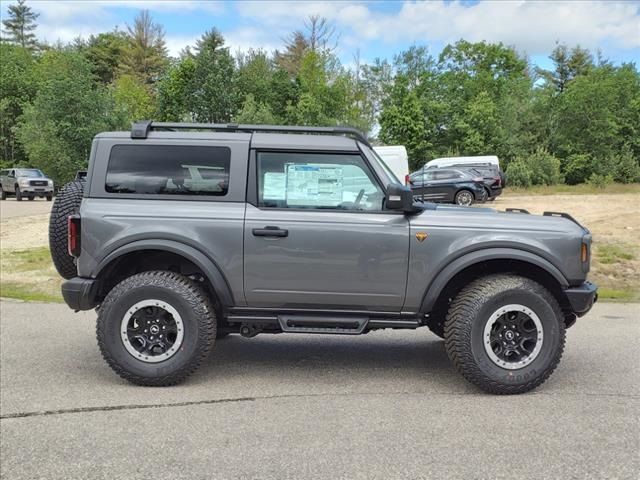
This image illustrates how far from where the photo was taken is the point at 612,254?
11.1 m

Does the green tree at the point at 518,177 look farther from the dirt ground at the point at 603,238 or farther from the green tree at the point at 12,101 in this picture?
the green tree at the point at 12,101

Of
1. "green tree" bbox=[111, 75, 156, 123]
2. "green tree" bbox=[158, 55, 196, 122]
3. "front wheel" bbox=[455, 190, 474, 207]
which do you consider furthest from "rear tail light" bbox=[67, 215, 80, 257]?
"green tree" bbox=[158, 55, 196, 122]

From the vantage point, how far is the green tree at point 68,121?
3856 cm

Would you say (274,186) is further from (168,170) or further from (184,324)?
(184,324)

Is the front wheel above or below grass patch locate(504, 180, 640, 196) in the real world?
below

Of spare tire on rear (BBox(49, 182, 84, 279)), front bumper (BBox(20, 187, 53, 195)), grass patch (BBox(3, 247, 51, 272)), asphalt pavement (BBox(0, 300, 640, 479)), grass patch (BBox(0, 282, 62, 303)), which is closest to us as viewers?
asphalt pavement (BBox(0, 300, 640, 479))

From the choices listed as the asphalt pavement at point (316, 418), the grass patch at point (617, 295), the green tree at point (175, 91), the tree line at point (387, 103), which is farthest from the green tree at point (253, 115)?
the asphalt pavement at point (316, 418)

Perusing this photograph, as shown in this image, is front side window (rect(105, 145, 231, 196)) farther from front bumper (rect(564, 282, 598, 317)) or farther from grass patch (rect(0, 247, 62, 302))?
Answer: grass patch (rect(0, 247, 62, 302))

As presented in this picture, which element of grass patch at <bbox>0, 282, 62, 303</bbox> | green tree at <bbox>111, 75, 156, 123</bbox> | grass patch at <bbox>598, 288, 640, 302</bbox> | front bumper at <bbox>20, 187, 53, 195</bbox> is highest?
green tree at <bbox>111, 75, 156, 123</bbox>

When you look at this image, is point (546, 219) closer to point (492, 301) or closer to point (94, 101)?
point (492, 301)

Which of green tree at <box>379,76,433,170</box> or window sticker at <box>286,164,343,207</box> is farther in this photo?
green tree at <box>379,76,433,170</box>

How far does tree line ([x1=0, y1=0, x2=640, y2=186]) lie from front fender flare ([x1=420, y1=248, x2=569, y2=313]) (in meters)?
36.8

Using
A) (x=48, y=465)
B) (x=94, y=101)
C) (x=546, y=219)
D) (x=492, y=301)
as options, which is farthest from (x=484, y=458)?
(x=94, y=101)

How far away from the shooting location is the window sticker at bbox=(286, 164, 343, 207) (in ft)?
15.6
